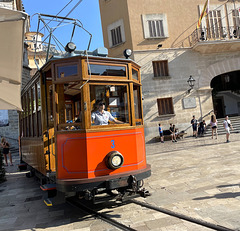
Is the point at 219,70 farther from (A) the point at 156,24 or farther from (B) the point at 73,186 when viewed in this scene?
(B) the point at 73,186

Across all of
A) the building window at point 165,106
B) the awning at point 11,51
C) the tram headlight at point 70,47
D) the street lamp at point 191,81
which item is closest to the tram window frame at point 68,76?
the tram headlight at point 70,47

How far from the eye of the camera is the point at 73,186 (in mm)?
4293

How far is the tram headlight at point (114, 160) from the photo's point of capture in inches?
179

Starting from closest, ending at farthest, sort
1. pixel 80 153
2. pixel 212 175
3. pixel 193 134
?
pixel 80 153 < pixel 212 175 < pixel 193 134

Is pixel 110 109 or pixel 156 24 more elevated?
pixel 156 24

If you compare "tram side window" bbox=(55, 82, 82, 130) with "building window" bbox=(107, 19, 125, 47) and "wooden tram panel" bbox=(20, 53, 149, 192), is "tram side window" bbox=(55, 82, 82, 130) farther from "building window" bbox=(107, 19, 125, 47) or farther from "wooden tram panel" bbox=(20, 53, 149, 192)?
"building window" bbox=(107, 19, 125, 47)

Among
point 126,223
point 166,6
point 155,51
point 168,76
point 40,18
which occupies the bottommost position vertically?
point 126,223

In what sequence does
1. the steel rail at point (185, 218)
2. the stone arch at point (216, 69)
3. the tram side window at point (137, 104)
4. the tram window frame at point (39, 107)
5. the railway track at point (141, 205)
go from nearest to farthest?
1. the steel rail at point (185, 218)
2. the railway track at point (141, 205)
3. the tram side window at point (137, 104)
4. the tram window frame at point (39, 107)
5. the stone arch at point (216, 69)

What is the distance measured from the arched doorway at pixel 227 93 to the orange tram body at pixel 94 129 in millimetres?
19593

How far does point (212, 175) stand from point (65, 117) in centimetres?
431

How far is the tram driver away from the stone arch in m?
15.1

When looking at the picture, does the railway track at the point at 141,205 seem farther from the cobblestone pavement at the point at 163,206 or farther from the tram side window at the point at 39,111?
the tram side window at the point at 39,111

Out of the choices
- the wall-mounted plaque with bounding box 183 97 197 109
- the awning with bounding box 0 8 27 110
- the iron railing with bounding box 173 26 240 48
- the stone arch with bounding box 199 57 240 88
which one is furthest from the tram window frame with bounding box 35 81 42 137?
the stone arch with bounding box 199 57 240 88

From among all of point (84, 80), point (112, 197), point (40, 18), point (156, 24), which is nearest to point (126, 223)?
point (112, 197)
